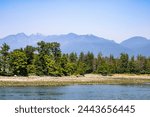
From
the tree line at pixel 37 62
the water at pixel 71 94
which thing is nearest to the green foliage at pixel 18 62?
the tree line at pixel 37 62

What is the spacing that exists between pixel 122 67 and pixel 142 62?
9.31 meters

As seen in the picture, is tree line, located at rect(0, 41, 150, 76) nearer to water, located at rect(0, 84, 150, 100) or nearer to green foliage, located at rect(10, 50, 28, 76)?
green foliage, located at rect(10, 50, 28, 76)

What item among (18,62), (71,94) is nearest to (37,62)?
(18,62)

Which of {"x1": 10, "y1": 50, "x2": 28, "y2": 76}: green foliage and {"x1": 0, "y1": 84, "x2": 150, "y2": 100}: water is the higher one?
{"x1": 10, "y1": 50, "x2": 28, "y2": 76}: green foliage

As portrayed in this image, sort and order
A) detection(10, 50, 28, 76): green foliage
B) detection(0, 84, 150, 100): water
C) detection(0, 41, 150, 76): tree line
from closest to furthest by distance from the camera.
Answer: detection(0, 84, 150, 100): water, detection(10, 50, 28, 76): green foliage, detection(0, 41, 150, 76): tree line

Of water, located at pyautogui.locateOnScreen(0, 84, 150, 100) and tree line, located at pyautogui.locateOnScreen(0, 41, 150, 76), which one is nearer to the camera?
water, located at pyautogui.locateOnScreen(0, 84, 150, 100)

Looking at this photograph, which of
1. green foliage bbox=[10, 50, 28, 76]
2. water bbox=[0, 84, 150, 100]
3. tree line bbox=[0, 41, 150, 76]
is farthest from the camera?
tree line bbox=[0, 41, 150, 76]

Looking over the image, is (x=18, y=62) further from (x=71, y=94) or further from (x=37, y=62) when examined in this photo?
(x=71, y=94)

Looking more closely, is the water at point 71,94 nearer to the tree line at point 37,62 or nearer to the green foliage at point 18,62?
the green foliage at point 18,62

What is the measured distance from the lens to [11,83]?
228 ft

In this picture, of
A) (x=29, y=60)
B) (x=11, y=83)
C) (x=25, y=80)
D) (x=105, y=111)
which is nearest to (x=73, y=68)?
(x=29, y=60)

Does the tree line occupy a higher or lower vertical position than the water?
higher

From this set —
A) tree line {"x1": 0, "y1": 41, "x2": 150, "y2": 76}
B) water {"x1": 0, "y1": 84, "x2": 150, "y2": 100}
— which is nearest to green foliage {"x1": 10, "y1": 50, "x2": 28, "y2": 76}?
tree line {"x1": 0, "y1": 41, "x2": 150, "y2": 76}

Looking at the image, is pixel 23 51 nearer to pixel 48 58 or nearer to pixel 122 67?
pixel 48 58
